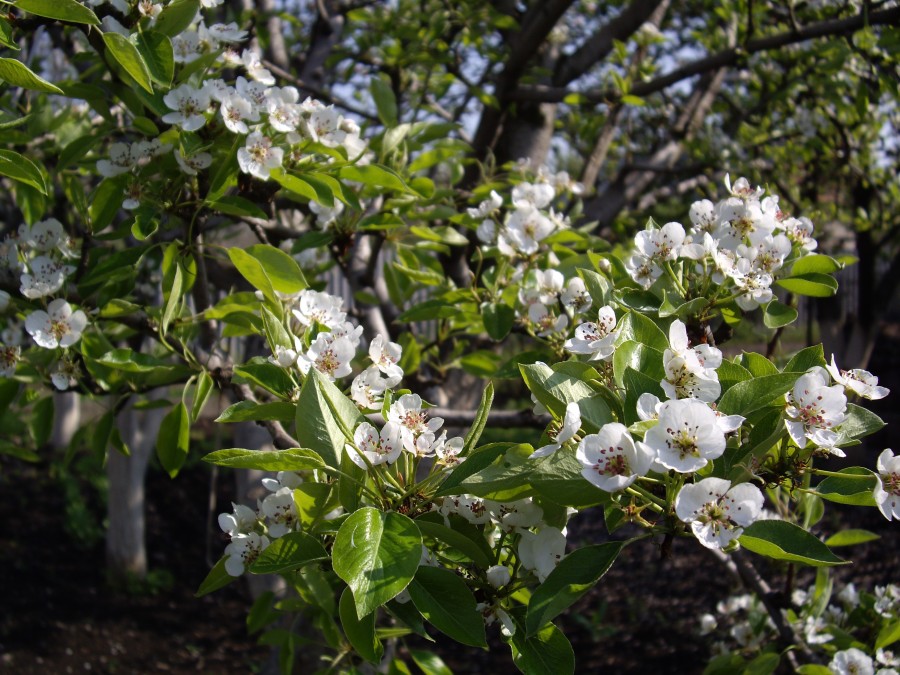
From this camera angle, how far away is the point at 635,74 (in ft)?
10.1

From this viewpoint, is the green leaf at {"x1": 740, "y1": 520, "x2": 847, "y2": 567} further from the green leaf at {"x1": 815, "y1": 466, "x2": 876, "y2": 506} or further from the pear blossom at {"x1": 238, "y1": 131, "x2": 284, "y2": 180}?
the pear blossom at {"x1": 238, "y1": 131, "x2": 284, "y2": 180}

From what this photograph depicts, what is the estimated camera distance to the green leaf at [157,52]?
1.43 meters

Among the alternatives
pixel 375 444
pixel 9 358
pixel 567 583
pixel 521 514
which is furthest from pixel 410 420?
pixel 9 358

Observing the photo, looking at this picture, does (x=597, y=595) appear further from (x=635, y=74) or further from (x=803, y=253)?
(x=803, y=253)

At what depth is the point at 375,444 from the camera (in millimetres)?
1055

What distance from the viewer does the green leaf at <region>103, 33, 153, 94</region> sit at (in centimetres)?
128

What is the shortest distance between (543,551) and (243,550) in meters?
0.52

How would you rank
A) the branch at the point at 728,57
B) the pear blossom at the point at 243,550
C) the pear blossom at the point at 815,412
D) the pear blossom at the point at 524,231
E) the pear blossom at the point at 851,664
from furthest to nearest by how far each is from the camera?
the branch at the point at 728,57, the pear blossom at the point at 524,231, the pear blossom at the point at 851,664, the pear blossom at the point at 243,550, the pear blossom at the point at 815,412

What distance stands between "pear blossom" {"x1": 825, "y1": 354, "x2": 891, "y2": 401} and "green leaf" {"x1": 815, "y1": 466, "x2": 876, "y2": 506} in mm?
141

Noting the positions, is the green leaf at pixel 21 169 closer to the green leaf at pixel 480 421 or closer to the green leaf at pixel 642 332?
the green leaf at pixel 480 421

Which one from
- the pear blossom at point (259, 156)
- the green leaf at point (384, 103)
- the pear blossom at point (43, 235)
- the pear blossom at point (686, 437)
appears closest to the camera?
the pear blossom at point (686, 437)

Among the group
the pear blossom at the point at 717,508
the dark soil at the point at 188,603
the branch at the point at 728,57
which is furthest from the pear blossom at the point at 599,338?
the dark soil at the point at 188,603

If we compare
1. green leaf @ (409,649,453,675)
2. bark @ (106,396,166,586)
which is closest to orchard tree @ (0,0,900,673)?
green leaf @ (409,649,453,675)

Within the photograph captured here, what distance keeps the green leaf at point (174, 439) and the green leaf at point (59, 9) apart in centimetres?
80
